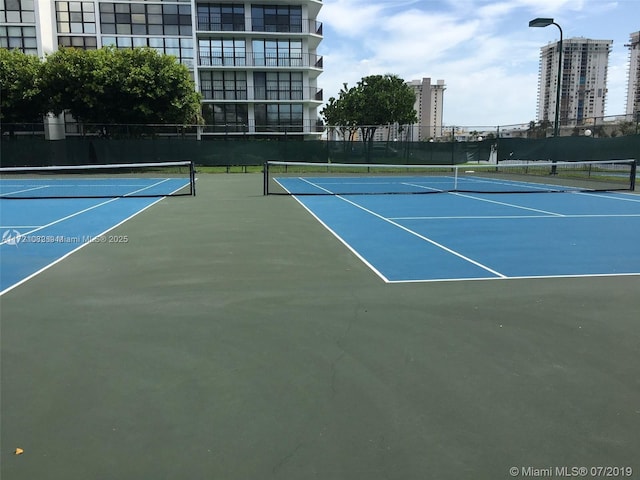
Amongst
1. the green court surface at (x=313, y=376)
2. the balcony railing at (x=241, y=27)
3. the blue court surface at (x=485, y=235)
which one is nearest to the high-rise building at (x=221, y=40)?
the balcony railing at (x=241, y=27)

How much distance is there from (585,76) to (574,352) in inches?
2705

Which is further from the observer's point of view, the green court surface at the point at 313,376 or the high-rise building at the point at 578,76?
the high-rise building at the point at 578,76

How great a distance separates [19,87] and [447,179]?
30901 millimetres

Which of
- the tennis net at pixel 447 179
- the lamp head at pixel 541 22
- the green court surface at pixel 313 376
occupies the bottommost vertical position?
the green court surface at pixel 313 376

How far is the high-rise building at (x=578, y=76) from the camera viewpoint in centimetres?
5869

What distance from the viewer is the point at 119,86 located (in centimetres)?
3506

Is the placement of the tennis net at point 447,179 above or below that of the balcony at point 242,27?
below

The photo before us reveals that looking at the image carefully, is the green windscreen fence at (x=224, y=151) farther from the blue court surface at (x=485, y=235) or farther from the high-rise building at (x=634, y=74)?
the high-rise building at (x=634, y=74)

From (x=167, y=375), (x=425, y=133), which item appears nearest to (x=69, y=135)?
(x=425, y=133)

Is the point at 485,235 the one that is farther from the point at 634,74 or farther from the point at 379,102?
the point at 379,102

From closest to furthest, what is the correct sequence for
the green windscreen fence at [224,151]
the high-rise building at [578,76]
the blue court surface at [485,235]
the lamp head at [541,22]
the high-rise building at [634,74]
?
the blue court surface at [485,235], the lamp head at [541,22], the green windscreen fence at [224,151], the high-rise building at [634,74], the high-rise building at [578,76]

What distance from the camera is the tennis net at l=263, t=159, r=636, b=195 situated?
19.7 m

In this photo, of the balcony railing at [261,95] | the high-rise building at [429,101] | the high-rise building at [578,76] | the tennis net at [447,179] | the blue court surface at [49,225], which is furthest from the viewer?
the high-rise building at [429,101]

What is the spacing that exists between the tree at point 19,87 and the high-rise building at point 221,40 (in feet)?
27.5
